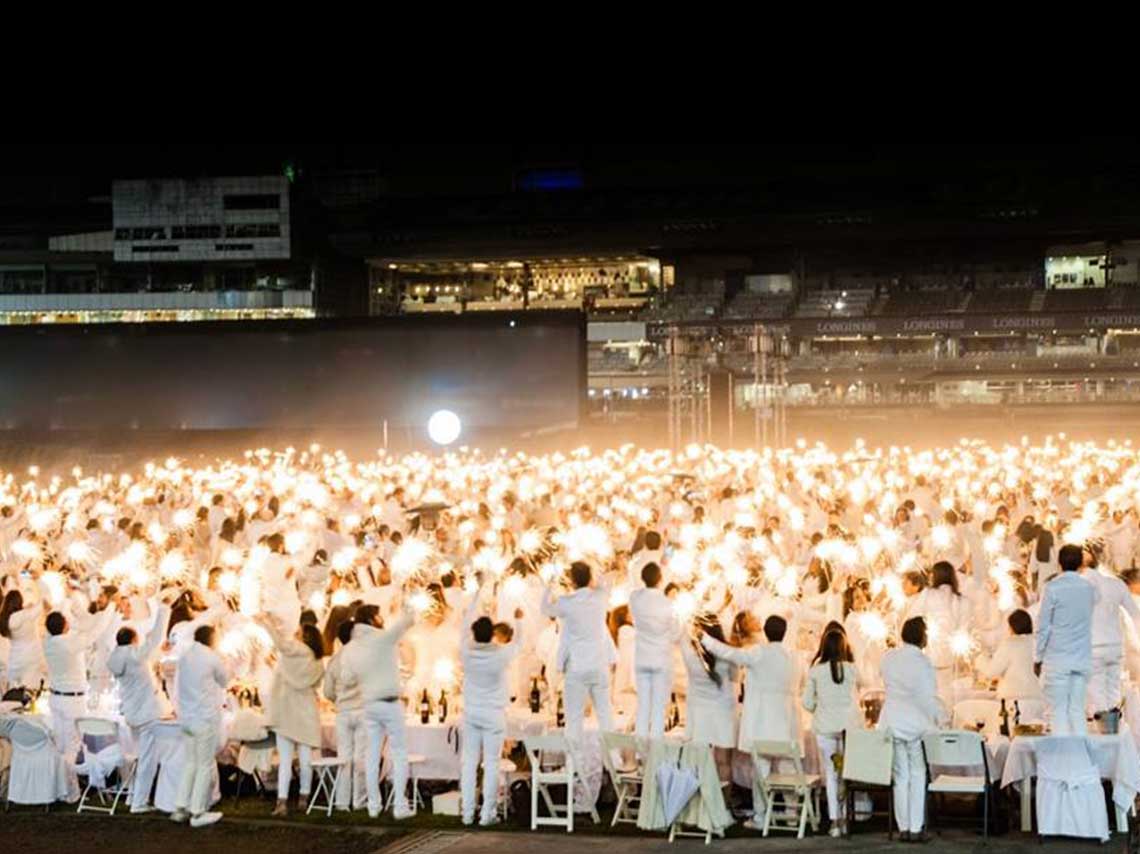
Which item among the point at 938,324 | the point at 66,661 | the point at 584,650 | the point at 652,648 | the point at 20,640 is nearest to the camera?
the point at 584,650

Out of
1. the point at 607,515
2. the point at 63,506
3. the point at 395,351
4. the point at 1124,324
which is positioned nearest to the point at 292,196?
the point at 395,351

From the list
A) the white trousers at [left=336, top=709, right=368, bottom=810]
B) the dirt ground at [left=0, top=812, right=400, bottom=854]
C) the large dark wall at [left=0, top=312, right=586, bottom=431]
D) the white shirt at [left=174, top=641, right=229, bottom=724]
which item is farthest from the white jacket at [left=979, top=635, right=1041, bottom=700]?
the large dark wall at [left=0, top=312, right=586, bottom=431]

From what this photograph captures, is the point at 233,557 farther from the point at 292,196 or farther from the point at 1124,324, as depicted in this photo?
the point at 292,196

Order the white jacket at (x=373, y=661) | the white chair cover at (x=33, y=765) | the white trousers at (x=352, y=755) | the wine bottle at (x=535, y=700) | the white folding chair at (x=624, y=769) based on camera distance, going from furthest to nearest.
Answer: the wine bottle at (x=535, y=700)
the white chair cover at (x=33, y=765)
the white trousers at (x=352, y=755)
the white jacket at (x=373, y=661)
the white folding chair at (x=624, y=769)

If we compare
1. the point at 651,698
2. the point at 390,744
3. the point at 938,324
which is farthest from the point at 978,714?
the point at 938,324

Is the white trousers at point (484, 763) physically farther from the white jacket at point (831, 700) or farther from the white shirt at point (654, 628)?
the white jacket at point (831, 700)

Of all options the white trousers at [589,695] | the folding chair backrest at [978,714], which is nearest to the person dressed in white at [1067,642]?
the folding chair backrest at [978,714]

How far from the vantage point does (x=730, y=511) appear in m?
22.1

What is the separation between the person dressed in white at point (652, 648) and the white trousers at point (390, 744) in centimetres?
169

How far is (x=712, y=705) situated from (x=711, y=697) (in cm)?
5

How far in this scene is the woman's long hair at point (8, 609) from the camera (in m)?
13.5

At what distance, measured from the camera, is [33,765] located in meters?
12.4

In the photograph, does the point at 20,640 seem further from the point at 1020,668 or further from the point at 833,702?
the point at 1020,668

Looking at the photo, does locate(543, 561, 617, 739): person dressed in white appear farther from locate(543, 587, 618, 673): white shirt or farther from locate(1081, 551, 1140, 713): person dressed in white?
locate(1081, 551, 1140, 713): person dressed in white
